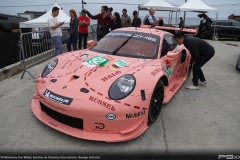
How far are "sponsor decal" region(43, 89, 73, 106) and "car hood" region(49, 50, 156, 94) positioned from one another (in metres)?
0.12

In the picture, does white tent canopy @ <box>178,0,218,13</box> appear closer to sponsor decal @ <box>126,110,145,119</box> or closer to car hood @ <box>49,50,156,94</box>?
car hood @ <box>49,50,156,94</box>

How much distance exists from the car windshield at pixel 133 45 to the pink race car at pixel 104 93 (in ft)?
0.06

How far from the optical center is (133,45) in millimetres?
3656

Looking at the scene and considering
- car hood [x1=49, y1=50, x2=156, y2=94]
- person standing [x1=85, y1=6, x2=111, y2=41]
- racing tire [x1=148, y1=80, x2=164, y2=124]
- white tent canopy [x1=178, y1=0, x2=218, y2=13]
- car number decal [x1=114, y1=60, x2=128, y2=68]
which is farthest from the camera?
white tent canopy [x1=178, y1=0, x2=218, y2=13]

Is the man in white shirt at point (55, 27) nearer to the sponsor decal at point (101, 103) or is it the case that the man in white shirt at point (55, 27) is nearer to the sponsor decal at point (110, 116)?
the sponsor decal at point (101, 103)

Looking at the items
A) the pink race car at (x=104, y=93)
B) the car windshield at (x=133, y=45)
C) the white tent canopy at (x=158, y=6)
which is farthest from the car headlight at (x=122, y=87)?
the white tent canopy at (x=158, y=6)

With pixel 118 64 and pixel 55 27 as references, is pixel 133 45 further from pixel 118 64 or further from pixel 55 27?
pixel 55 27

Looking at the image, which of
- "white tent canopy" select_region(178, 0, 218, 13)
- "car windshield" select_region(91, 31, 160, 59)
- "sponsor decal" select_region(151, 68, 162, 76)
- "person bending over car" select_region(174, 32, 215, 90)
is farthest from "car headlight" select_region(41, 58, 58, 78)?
"white tent canopy" select_region(178, 0, 218, 13)

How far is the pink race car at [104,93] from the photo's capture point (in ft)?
7.80

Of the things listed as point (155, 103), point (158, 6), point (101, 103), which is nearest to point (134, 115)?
point (101, 103)

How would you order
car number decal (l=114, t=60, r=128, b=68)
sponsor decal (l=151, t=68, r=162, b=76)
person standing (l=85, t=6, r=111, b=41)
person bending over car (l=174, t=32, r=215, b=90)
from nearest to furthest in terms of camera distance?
sponsor decal (l=151, t=68, r=162, b=76), car number decal (l=114, t=60, r=128, b=68), person bending over car (l=174, t=32, r=215, b=90), person standing (l=85, t=6, r=111, b=41)

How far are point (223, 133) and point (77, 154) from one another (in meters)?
2.09

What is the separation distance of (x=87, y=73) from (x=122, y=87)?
0.61m

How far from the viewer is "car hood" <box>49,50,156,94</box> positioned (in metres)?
2.60
